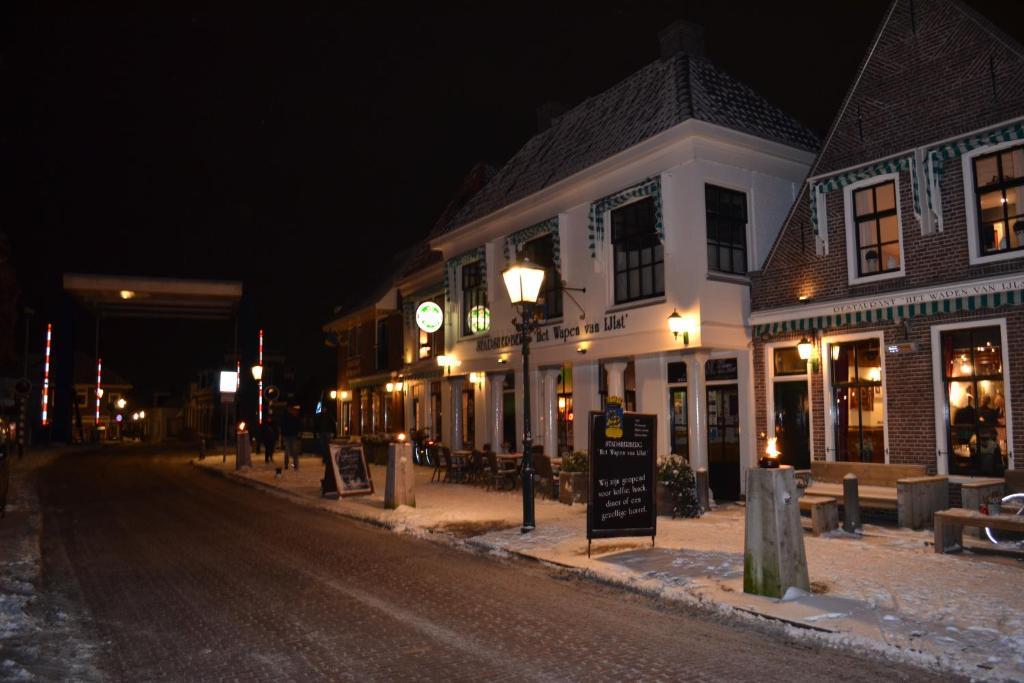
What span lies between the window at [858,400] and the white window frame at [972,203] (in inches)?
78.5

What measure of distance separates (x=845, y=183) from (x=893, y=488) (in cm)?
511

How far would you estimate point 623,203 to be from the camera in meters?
15.9

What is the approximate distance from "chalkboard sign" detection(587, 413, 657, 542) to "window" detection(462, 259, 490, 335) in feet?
37.2

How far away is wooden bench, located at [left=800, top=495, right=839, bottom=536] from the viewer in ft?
34.4

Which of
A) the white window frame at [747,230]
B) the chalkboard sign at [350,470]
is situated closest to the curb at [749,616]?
the chalkboard sign at [350,470]

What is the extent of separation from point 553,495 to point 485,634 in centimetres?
863

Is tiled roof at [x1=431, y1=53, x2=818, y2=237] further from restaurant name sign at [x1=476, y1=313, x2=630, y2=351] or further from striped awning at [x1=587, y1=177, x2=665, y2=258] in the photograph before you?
restaurant name sign at [x1=476, y1=313, x2=630, y2=351]

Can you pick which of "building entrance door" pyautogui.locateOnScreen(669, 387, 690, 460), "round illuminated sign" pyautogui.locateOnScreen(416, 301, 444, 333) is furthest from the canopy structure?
"building entrance door" pyautogui.locateOnScreen(669, 387, 690, 460)

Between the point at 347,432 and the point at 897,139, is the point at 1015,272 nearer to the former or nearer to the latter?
the point at 897,139

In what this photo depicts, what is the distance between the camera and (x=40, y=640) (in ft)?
20.0

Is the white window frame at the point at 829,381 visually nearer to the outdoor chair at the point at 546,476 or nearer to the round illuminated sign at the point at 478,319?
the outdoor chair at the point at 546,476

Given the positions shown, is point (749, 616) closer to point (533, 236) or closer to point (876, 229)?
point (876, 229)

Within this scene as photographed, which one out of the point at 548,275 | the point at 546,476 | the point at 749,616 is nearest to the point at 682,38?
the point at 548,275

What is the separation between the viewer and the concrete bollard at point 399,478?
→ 13.7 meters
